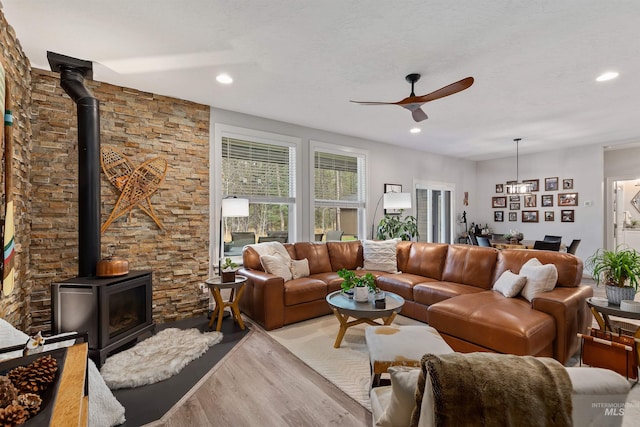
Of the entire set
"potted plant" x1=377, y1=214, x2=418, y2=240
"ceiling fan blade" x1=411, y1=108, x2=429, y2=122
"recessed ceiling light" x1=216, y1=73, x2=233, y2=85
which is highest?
"recessed ceiling light" x1=216, y1=73, x2=233, y2=85

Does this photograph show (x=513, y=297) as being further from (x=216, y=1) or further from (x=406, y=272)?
(x=216, y=1)

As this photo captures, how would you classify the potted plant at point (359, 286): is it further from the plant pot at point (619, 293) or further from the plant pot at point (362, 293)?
the plant pot at point (619, 293)

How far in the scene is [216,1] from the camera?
2033 mm

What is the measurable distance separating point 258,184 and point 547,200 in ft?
21.9

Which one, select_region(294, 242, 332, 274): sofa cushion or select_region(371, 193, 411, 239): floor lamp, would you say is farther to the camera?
select_region(371, 193, 411, 239): floor lamp

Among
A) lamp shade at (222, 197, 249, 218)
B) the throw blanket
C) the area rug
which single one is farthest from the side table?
the throw blanket

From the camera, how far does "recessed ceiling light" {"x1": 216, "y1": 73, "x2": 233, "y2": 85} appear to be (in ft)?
10.3

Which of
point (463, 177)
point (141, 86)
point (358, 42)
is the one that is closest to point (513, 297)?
point (358, 42)

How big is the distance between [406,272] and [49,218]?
4405 mm

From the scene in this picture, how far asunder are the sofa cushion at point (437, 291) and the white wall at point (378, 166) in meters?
2.07

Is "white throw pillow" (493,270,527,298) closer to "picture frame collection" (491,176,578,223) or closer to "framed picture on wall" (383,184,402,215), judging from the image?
"framed picture on wall" (383,184,402,215)

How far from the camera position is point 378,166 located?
6.08m

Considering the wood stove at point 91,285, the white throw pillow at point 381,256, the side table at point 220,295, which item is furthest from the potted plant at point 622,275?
the wood stove at point 91,285

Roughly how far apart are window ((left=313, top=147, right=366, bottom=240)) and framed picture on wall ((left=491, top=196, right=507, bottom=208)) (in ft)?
13.9
